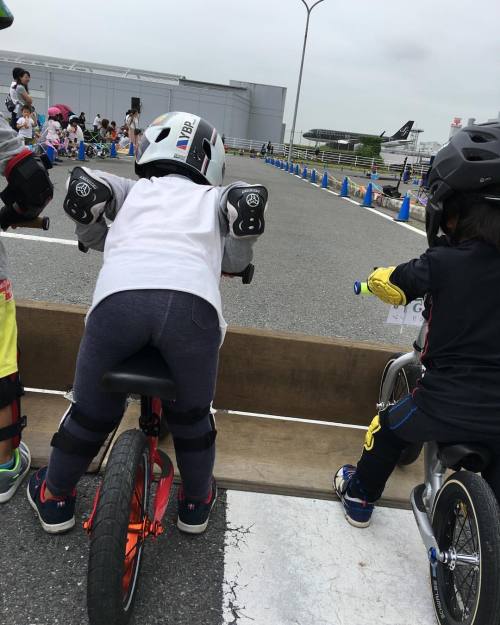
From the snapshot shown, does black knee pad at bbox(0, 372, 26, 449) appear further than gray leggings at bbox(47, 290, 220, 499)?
Yes

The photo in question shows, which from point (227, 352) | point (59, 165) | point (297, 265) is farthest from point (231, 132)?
point (227, 352)

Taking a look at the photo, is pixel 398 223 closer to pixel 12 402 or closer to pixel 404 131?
pixel 12 402

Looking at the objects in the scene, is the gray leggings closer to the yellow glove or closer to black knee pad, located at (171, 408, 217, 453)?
black knee pad, located at (171, 408, 217, 453)

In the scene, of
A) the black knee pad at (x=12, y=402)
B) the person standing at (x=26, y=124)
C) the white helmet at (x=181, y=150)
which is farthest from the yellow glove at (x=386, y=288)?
the person standing at (x=26, y=124)

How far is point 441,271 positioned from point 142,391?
1.12 meters

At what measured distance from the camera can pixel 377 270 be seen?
2.06 metres

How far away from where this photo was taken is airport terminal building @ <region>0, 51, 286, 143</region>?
53.0 m

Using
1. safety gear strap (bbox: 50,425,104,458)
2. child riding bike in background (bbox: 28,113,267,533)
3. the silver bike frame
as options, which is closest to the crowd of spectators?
child riding bike in background (bbox: 28,113,267,533)

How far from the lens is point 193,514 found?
6.84ft

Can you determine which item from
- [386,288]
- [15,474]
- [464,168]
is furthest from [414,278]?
[15,474]

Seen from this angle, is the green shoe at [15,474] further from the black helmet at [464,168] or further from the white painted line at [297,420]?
the black helmet at [464,168]

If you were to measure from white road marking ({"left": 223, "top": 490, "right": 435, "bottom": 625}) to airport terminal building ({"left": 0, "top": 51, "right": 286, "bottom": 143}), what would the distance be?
5617 centimetres

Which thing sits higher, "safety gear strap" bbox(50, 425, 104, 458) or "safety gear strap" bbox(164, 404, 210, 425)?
"safety gear strap" bbox(164, 404, 210, 425)

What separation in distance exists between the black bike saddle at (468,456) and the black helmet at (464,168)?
774 mm
